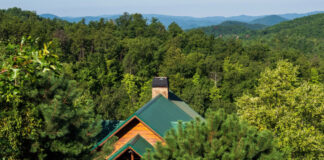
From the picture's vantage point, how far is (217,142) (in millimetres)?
8070

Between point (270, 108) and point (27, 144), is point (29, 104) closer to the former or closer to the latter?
point (27, 144)

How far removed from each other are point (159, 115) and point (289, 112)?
7439mm

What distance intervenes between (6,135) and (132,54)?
164 feet

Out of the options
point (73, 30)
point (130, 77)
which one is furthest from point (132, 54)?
point (73, 30)

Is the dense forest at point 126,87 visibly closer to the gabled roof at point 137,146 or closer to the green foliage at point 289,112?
the green foliage at point 289,112

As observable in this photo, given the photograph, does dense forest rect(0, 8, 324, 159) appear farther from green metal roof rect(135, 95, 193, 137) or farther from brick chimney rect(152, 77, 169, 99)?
brick chimney rect(152, 77, 169, 99)

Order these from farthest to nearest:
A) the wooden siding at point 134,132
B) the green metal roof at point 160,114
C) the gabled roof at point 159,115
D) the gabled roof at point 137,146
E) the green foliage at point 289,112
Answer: the green foliage at point 289,112 → the wooden siding at point 134,132 → the green metal roof at point 160,114 → the gabled roof at point 159,115 → the gabled roof at point 137,146

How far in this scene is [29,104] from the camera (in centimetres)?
705

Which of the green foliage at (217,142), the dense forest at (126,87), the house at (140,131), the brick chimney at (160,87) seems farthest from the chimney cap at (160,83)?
the green foliage at (217,142)

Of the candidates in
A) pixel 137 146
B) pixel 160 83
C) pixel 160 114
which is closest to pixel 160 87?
pixel 160 83

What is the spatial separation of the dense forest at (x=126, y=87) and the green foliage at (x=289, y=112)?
58 mm

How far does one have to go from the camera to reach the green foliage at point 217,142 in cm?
809

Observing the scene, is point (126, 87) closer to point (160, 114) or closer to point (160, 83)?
point (160, 83)

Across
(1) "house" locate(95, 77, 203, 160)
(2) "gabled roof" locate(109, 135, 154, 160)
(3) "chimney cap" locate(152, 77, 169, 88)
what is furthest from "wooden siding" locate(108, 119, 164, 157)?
(3) "chimney cap" locate(152, 77, 169, 88)
